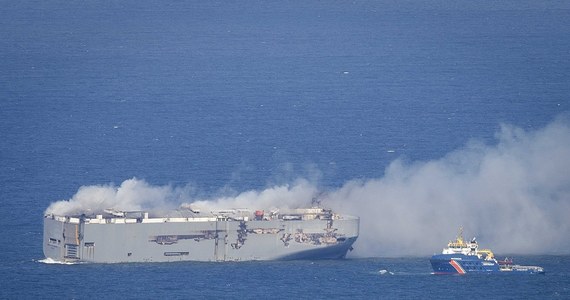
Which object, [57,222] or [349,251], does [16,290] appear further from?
[349,251]

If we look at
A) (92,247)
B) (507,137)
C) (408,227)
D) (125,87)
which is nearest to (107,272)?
(92,247)

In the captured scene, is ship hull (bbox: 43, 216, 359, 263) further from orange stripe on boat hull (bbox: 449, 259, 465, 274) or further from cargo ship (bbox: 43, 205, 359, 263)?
orange stripe on boat hull (bbox: 449, 259, 465, 274)

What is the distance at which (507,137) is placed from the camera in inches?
5640

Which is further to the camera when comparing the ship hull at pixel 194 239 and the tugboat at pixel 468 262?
the ship hull at pixel 194 239

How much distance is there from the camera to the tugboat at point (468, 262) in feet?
347

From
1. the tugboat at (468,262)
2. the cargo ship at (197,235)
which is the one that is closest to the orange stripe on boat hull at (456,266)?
the tugboat at (468,262)

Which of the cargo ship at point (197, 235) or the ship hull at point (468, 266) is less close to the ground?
the cargo ship at point (197, 235)

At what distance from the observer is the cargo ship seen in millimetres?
107188

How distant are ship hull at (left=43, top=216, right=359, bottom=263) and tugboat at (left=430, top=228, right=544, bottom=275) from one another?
6.59 meters

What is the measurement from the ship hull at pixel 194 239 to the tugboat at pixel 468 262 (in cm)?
659

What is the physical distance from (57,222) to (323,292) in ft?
54.4

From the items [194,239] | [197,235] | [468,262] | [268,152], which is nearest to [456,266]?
[468,262]

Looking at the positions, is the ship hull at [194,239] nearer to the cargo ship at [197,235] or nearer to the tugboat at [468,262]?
the cargo ship at [197,235]

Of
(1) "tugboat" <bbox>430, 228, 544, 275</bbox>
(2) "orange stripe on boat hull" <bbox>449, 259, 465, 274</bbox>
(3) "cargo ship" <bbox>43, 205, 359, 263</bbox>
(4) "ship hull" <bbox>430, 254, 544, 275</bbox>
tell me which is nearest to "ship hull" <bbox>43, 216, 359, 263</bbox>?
(3) "cargo ship" <bbox>43, 205, 359, 263</bbox>
